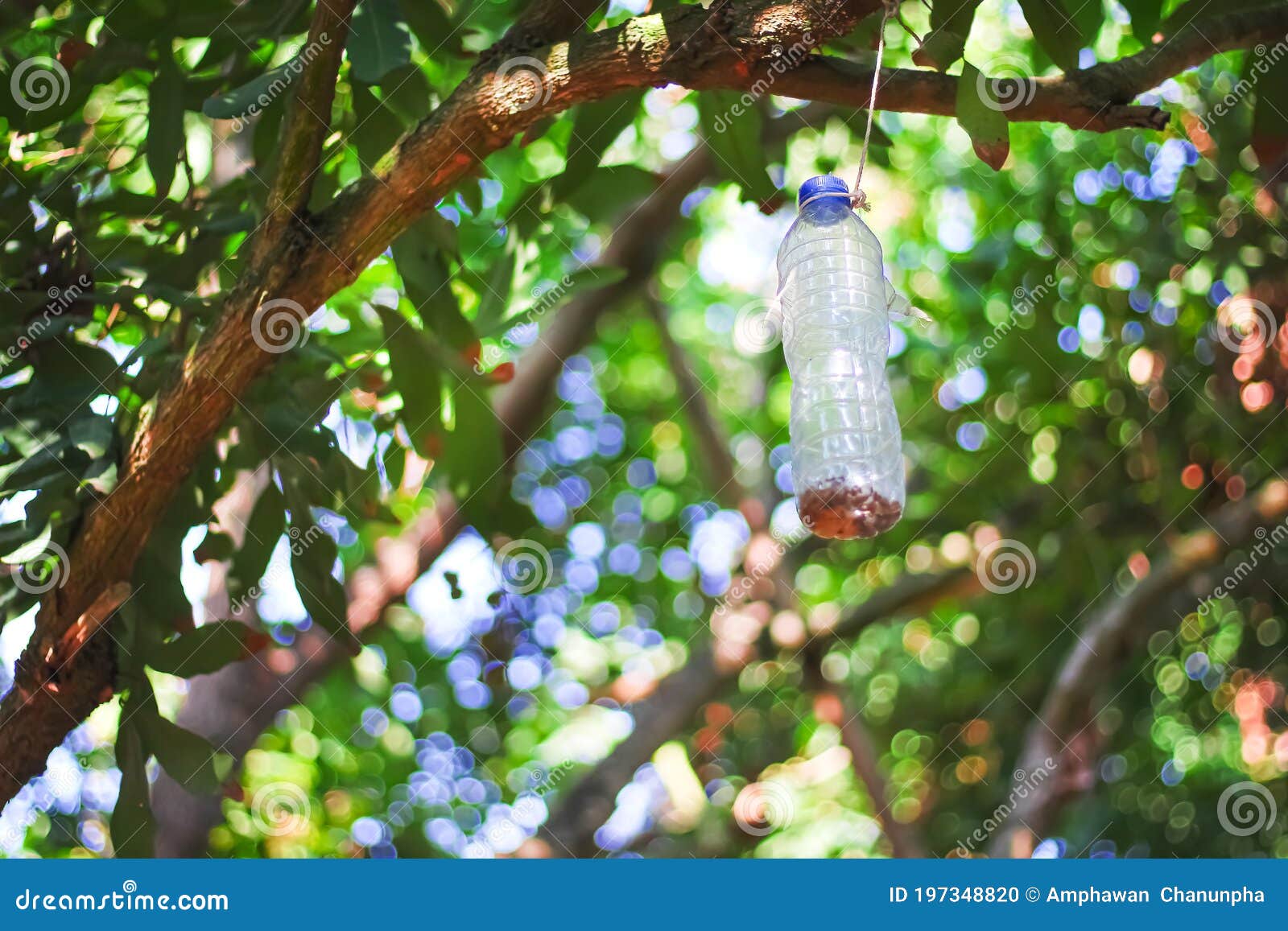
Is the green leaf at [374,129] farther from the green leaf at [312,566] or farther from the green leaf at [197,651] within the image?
the green leaf at [197,651]

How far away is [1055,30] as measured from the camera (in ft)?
7.60

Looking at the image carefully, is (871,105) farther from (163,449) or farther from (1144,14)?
(163,449)

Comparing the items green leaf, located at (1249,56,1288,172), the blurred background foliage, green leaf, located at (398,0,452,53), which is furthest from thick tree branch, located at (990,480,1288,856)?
green leaf, located at (398,0,452,53)

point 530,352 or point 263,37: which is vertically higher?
point 263,37

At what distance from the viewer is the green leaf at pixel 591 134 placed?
9.86 ft

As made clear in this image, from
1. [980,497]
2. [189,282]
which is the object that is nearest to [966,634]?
[980,497]

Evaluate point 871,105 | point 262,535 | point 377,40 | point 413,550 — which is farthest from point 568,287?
point 413,550

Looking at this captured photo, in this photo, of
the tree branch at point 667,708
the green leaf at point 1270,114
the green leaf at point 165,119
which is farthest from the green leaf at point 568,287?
the tree branch at point 667,708

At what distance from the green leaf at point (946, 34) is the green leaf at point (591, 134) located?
36.8 inches

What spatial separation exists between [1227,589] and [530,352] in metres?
2.83

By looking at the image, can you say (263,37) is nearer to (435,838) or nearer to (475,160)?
(475,160)

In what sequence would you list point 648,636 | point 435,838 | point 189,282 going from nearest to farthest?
point 189,282 < point 435,838 < point 648,636

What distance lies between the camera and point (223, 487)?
3.09 m

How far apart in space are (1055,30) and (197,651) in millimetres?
2140
